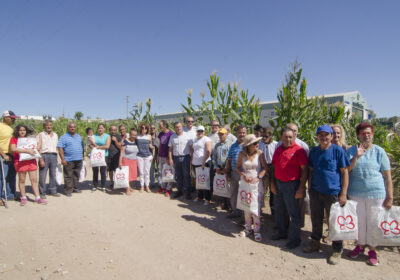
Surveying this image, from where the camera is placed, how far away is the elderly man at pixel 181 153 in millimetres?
5984

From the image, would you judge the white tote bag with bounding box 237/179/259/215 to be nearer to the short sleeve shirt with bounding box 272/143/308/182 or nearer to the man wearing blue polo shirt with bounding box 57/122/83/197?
the short sleeve shirt with bounding box 272/143/308/182

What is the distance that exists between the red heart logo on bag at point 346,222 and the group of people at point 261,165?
0.70ft

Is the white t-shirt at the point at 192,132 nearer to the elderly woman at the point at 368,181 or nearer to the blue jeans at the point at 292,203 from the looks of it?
the blue jeans at the point at 292,203

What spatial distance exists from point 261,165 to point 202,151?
181 centimetres

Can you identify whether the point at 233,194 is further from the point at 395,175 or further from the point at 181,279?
the point at 395,175

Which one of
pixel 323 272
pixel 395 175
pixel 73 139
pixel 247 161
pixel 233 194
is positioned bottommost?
pixel 323 272

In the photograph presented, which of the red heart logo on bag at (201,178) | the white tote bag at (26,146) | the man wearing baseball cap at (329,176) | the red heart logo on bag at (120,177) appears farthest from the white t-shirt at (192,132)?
the white tote bag at (26,146)

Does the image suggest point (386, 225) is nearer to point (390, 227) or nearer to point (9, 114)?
point (390, 227)

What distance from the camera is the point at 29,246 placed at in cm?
355

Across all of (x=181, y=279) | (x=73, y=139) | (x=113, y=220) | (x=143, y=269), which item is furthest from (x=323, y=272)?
(x=73, y=139)

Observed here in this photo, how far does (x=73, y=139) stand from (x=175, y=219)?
3.46 metres

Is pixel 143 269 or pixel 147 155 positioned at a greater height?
A: pixel 147 155

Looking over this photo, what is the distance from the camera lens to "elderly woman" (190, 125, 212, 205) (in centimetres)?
545

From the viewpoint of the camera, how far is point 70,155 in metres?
6.03
